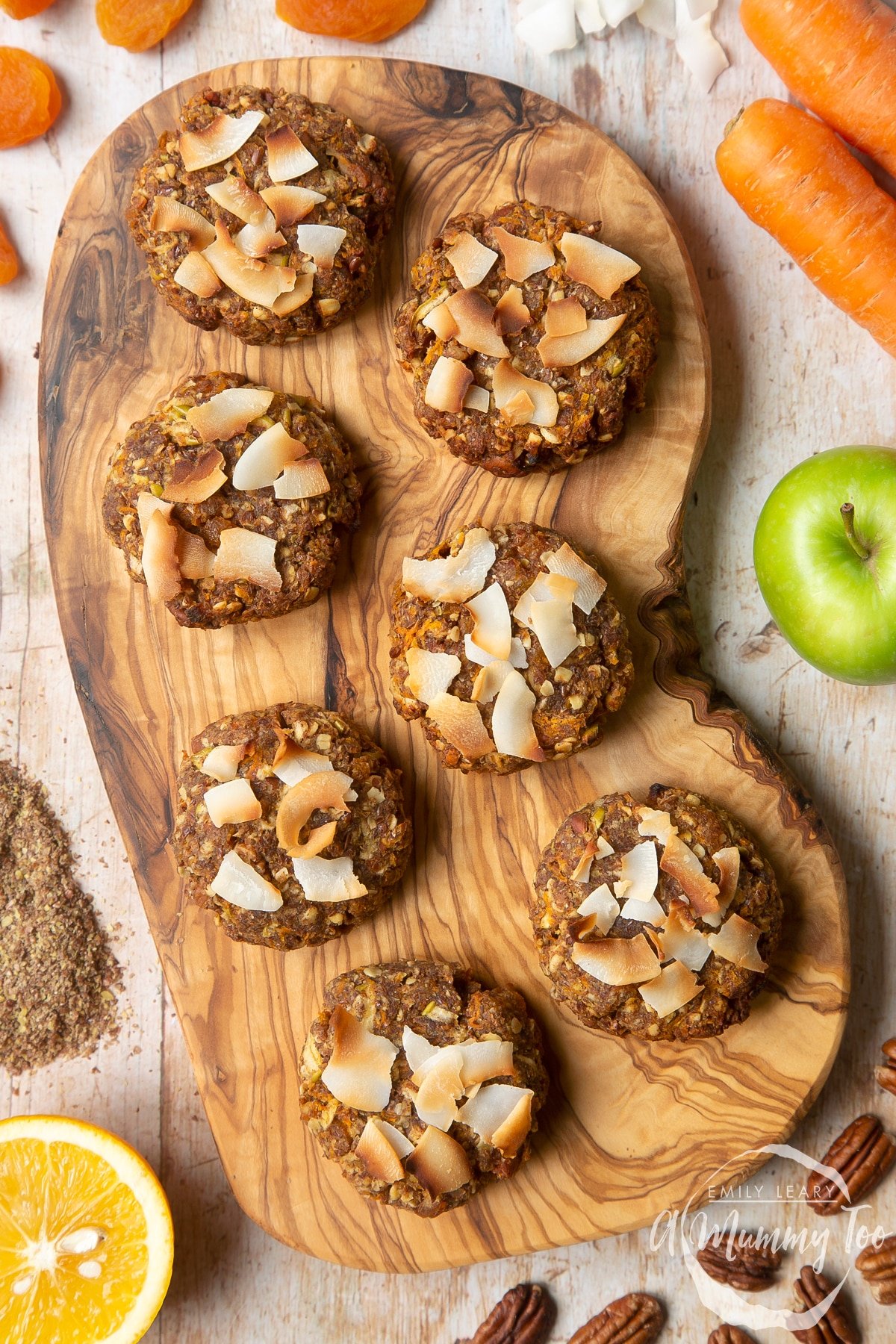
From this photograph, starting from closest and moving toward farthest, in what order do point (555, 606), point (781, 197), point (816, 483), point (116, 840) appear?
point (555, 606), point (816, 483), point (781, 197), point (116, 840)

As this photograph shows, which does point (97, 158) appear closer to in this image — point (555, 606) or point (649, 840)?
point (555, 606)

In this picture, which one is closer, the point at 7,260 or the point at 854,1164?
the point at 854,1164

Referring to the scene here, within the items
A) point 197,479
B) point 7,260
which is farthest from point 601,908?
point 7,260

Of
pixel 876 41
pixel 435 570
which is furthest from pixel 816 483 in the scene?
pixel 876 41

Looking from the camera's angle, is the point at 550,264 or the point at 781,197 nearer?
the point at 550,264

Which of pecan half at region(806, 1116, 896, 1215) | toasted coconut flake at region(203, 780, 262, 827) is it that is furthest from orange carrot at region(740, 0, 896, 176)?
pecan half at region(806, 1116, 896, 1215)

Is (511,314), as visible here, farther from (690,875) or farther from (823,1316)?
(823,1316)

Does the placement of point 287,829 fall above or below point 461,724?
below

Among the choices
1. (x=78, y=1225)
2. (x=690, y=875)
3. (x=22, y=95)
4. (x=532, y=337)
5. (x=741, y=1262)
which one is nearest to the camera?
(x=690, y=875)
